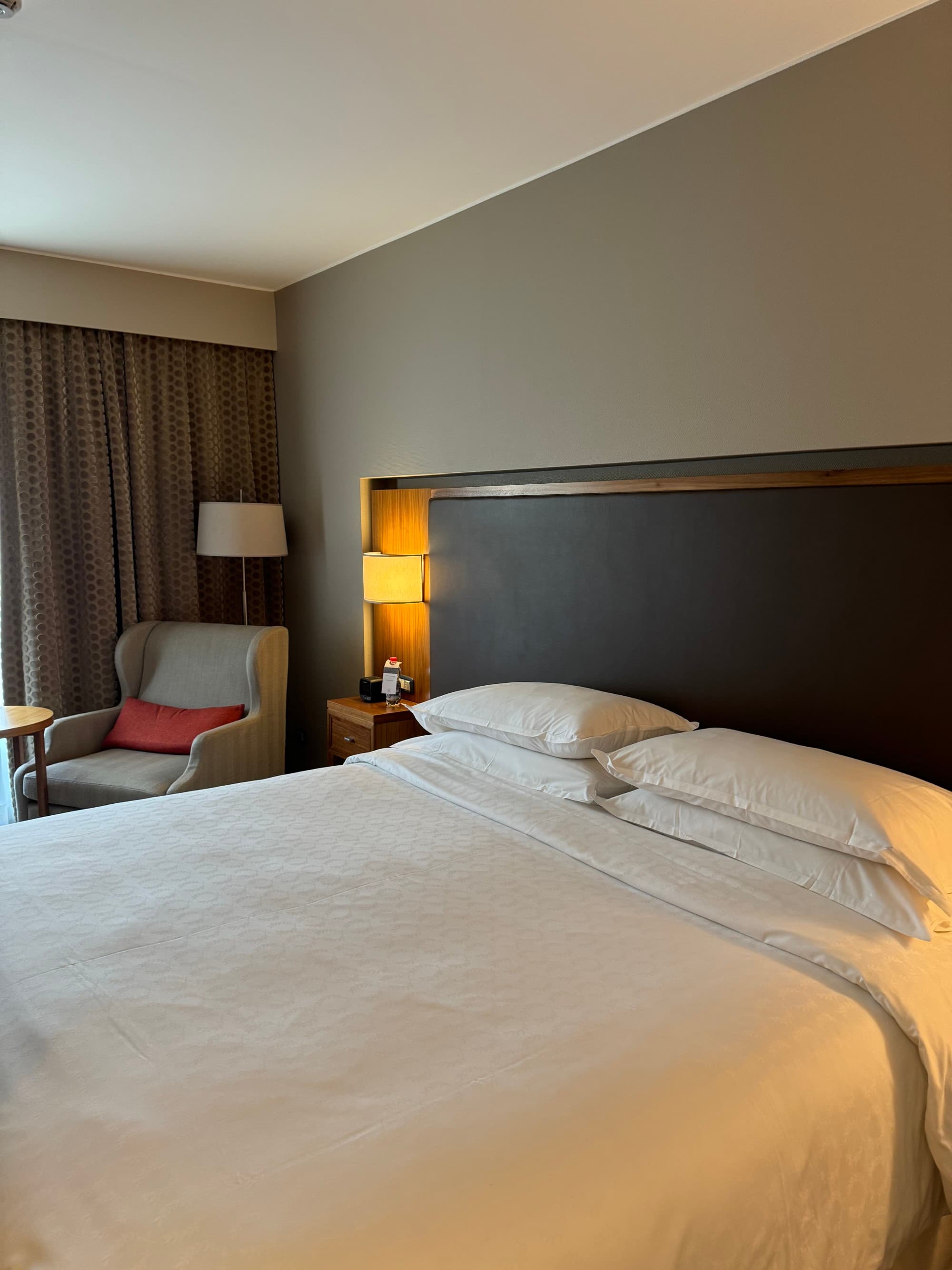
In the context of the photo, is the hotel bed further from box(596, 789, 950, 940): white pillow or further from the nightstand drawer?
the nightstand drawer

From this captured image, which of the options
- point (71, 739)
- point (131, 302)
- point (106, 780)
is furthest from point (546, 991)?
point (131, 302)

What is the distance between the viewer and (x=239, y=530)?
13.1ft

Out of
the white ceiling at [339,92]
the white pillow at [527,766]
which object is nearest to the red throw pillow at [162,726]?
the white pillow at [527,766]

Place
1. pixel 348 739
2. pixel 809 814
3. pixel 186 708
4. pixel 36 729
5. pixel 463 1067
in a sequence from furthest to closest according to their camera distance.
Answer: pixel 186 708, pixel 348 739, pixel 36 729, pixel 809 814, pixel 463 1067

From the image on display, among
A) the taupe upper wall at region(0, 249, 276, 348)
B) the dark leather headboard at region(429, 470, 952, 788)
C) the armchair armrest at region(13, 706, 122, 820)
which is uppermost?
the taupe upper wall at region(0, 249, 276, 348)

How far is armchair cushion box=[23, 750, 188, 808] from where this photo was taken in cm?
324

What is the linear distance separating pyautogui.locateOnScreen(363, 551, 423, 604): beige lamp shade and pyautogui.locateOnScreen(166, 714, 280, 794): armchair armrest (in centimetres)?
67

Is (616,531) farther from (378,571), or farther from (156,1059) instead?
(156,1059)

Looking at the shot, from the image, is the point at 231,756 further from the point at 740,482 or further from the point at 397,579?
the point at 740,482

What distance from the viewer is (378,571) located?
3543 mm

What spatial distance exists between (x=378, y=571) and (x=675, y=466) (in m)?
1.35

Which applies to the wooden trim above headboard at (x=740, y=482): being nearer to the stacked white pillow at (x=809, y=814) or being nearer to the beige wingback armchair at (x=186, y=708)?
the stacked white pillow at (x=809, y=814)

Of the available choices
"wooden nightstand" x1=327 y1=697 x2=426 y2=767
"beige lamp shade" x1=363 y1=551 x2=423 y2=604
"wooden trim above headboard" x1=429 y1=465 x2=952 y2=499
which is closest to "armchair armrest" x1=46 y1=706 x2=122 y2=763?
"wooden nightstand" x1=327 y1=697 x2=426 y2=767

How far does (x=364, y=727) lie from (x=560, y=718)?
1.19m
